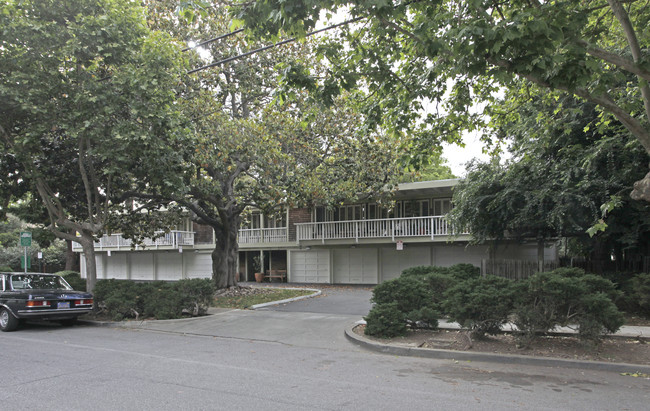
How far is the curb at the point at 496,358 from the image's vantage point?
736 centimetres

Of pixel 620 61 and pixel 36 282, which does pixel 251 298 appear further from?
pixel 620 61

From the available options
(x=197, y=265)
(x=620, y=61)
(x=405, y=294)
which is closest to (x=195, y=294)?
(x=405, y=294)

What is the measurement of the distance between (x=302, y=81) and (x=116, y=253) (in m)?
33.9

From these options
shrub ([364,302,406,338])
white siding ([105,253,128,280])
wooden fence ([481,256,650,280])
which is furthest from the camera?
white siding ([105,253,128,280])

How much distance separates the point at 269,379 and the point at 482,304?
164 inches

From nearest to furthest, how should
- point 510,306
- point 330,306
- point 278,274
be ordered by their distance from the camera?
point 510,306, point 330,306, point 278,274

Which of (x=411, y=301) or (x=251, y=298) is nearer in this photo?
(x=411, y=301)

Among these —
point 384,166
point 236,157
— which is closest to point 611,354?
point 384,166

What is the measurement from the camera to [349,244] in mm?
25750

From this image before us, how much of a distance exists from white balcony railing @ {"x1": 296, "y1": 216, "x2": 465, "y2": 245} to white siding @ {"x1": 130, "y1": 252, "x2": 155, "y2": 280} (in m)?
14.8

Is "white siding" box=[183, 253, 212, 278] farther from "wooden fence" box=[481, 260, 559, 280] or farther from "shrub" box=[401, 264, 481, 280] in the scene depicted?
"shrub" box=[401, 264, 481, 280]

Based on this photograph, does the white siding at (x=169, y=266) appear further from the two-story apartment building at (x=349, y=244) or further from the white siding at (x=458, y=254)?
the white siding at (x=458, y=254)

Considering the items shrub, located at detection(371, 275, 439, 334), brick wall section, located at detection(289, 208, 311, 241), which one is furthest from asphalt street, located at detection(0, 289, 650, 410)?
brick wall section, located at detection(289, 208, 311, 241)

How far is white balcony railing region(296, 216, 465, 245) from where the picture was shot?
74.9 ft
